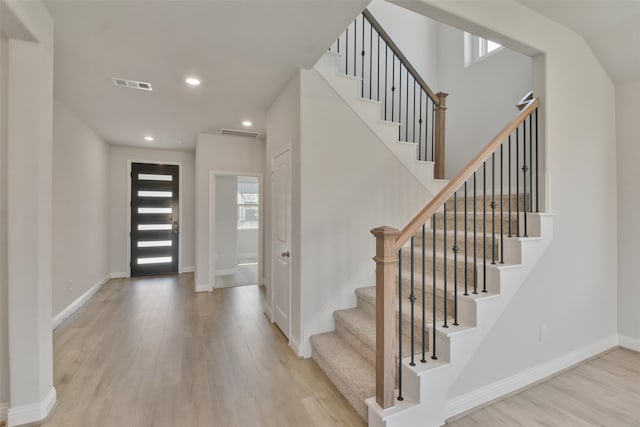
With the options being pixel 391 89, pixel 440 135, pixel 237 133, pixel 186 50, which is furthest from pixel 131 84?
pixel 440 135

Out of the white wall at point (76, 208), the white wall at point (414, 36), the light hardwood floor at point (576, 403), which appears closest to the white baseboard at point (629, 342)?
the light hardwood floor at point (576, 403)

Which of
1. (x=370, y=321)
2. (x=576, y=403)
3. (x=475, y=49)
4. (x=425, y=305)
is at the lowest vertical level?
(x=576, y=403)

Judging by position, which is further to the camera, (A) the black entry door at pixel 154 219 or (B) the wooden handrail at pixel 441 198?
(A) the black entry door at pixel 154 219

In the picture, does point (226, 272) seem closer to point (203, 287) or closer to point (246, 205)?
point (203, 287)

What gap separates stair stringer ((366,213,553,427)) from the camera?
1.83 m

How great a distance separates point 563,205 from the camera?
2.61 meters

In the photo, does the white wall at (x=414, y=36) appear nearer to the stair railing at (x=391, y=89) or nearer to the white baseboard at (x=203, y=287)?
the stair railing at (x=391, y=89)

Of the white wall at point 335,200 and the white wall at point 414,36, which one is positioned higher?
the white wall at point 414,36

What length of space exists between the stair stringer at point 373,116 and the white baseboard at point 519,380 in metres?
1.92

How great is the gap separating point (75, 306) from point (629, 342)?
6.57 m

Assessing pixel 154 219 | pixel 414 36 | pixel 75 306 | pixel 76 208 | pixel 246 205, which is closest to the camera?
pixel 75 306

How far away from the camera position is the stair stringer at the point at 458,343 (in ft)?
6.00

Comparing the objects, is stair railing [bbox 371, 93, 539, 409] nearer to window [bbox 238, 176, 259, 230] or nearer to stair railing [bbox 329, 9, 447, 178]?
stair railing [bbox 329, 9, 447, 178]

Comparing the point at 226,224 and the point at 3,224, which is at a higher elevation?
the point at 3,224
